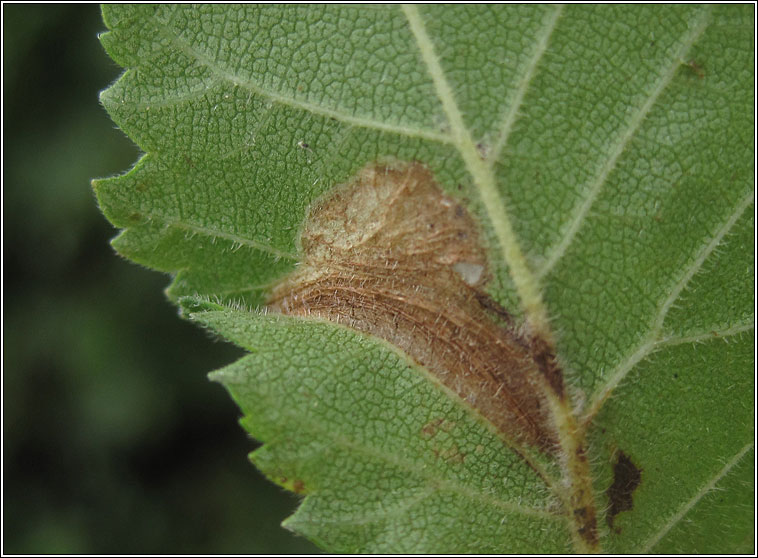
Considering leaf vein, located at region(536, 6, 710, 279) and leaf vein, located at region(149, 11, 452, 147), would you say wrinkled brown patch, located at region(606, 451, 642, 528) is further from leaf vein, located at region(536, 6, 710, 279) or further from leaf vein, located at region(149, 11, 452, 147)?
leaf vein, located at region(149, 11, 452, 147)

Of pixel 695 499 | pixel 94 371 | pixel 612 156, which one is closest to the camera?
pixel 612 156

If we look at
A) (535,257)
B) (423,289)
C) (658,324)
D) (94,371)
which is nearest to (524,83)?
(535,257)

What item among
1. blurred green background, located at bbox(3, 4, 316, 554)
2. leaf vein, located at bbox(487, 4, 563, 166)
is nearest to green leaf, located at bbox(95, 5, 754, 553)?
leaf vein, located at bbox(487, 4, 563, 166)

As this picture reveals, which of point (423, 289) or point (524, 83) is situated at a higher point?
point (524, 83)

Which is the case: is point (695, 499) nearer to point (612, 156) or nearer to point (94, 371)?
point (612, 156)

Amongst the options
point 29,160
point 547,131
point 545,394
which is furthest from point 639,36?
point 29,160
